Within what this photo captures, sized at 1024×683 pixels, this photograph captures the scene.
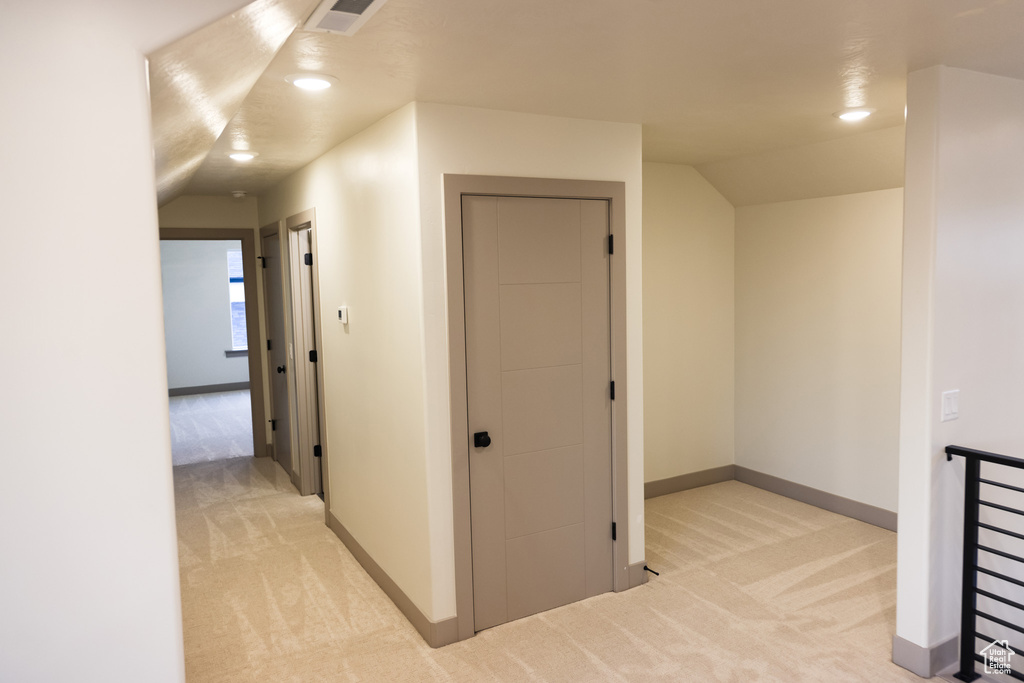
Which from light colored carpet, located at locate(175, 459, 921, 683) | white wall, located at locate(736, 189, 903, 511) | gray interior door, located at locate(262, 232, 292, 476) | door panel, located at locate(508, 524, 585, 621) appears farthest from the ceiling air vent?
gray interior door, located at locate(262, 232, 292, 476)

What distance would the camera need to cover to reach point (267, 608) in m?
3.57

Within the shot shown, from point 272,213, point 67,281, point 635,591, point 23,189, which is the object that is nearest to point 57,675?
point 67,281

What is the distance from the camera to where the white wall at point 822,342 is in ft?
14.4

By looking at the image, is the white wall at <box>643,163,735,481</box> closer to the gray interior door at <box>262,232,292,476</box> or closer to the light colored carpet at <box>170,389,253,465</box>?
the gray interior door at <box>262,232,292,476</box>

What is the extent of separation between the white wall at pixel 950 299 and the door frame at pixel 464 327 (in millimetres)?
1246

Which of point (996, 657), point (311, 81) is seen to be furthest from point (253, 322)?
point (996, 657)

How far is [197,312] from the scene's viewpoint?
10.2m

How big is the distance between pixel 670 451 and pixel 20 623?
4.41m

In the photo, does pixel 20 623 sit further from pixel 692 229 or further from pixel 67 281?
pixel 692 229

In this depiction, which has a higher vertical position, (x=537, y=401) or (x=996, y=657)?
(x=537, y=401)

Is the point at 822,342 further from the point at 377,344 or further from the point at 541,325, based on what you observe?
the point at 377,344

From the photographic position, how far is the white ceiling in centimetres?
195

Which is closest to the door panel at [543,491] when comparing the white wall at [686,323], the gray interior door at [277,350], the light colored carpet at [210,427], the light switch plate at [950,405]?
the light switch plate at [950,405]

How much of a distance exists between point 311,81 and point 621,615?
268 centimetres
